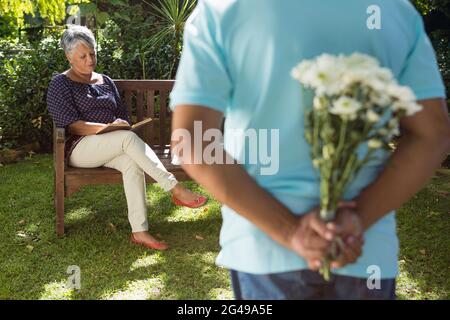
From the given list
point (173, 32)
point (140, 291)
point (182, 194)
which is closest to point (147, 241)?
point (182, 194)

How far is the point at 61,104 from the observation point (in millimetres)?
4727

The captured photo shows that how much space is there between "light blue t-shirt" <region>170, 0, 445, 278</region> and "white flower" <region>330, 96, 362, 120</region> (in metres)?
0.12

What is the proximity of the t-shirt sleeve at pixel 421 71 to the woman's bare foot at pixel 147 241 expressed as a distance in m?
3.40

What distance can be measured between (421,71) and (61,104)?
3.80 meters

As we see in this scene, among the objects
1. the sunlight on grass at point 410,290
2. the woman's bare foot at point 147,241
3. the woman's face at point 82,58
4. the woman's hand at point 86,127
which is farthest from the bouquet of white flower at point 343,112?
the woman's face at point 82,58

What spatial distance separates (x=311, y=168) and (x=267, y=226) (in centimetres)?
15

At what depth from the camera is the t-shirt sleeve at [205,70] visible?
4.03ft

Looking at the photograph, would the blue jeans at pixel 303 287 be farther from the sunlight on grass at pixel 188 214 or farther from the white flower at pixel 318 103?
the sunlight on grass at pixel 188 214

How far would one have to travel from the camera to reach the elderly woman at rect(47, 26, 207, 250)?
466 centimetres

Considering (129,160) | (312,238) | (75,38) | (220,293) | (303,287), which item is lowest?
(220,293)

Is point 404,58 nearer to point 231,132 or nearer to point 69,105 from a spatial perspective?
point 231,132

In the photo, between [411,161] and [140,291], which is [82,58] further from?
[411,161]

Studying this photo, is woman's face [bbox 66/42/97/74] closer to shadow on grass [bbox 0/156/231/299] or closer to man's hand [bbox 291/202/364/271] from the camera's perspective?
shadow on grass [bbox 0/156/231/299]
